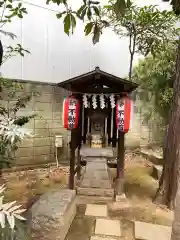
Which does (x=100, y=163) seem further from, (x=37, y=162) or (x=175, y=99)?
(x=37, y=162)

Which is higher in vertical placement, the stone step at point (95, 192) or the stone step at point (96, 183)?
the stone step at point (96, 183)

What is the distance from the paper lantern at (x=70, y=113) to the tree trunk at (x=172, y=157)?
2306 millimetres

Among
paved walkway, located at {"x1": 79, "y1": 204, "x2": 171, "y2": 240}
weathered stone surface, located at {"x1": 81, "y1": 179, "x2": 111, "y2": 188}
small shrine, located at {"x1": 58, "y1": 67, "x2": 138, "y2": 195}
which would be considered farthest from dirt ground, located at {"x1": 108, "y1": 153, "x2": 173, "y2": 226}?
small shrine, located at {"x1": 58, "y1": 67, "x2": 138, "y2": 195}

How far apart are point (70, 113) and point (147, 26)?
14.1 ft

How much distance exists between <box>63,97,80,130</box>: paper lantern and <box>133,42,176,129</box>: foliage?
13.0 ft

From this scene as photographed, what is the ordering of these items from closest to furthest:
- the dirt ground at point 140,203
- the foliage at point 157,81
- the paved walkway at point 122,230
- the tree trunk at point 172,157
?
the paved walkway at point 122,230
the dirt ground at point 140,203
the tree trunk at point 172,157
the foliage at point 157,81

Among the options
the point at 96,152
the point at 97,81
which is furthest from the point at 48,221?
the point at 97,81

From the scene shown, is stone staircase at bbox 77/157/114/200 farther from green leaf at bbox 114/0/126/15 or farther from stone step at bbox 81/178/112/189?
green leaf at bbox 114/0/126/15

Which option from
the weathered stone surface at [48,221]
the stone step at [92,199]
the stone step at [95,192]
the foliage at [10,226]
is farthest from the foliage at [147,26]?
the foliage at [10,226]

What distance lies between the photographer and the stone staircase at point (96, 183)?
18.5 feet

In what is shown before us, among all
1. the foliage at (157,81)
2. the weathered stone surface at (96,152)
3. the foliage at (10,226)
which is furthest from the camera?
the foliage at (157,81)

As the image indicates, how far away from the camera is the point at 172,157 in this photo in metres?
5.24

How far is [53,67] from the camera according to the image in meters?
8.34

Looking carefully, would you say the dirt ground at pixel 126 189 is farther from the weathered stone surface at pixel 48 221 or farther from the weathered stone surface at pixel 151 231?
the weathered stone surface at pixel 48 221
